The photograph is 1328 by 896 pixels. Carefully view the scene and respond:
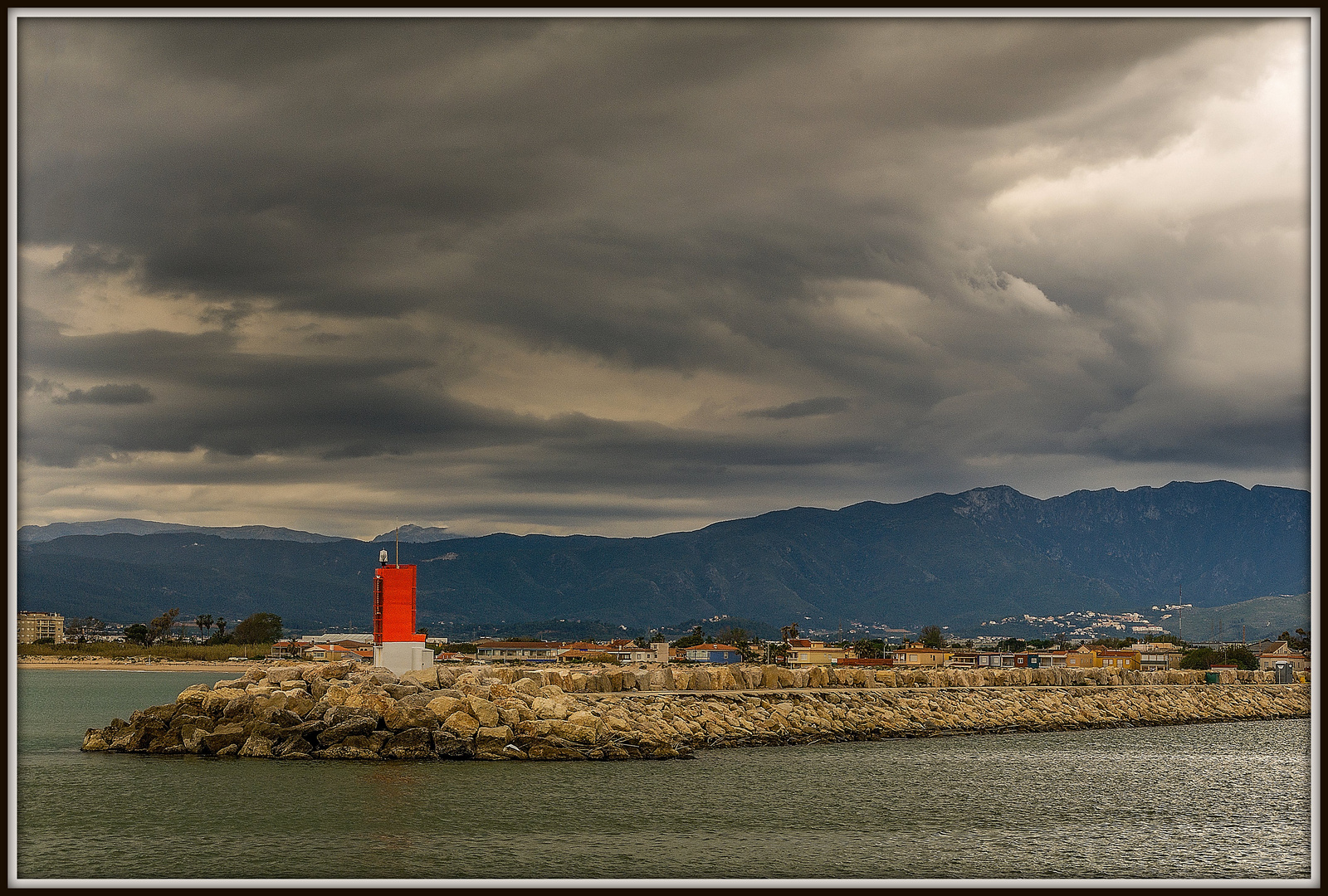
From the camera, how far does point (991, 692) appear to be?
55.1m

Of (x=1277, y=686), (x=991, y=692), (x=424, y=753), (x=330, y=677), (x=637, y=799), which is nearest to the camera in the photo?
(x=637, y=799)

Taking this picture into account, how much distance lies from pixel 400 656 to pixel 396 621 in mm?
1242

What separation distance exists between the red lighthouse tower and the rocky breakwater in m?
1.78

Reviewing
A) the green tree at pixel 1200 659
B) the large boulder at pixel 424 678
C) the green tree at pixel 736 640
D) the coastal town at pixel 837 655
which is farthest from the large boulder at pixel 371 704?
the green tree at pixel 736 640

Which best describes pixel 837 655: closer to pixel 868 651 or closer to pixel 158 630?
pixel 868 651

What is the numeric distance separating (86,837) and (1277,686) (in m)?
69.4

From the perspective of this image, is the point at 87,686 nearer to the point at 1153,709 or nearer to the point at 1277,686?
the point at 1153,709

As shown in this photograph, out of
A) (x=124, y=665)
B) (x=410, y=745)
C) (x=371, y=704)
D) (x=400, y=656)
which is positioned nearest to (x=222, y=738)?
(x=371, y=704)

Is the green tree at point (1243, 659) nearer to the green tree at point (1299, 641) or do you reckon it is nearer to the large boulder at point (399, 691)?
the green tree at point (1299, 641)

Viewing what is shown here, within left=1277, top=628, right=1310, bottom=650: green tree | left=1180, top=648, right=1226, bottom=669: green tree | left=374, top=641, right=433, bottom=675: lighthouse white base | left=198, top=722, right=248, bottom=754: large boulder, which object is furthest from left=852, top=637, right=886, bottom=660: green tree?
left=198, top=722, right=248, bottom=754: large boulder

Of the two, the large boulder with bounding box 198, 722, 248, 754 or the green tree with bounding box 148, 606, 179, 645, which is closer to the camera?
the large boulder with bounding box 198, 722, 248, 754

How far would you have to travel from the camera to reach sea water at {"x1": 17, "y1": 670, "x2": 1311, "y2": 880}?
20375mm

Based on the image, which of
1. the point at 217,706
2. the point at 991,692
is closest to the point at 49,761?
the point at 217,706

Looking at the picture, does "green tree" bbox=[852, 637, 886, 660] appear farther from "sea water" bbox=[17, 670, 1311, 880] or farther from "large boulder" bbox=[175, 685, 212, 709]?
"large boulder" bbox=[175, 685, 212, 709]
